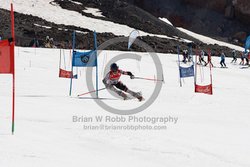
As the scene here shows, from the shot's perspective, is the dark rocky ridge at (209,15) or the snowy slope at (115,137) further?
the dark rocky ridge at (209,15)

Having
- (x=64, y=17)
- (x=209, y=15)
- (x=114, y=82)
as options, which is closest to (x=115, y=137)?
(x=114, y=82)

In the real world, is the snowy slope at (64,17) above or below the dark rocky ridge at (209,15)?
below

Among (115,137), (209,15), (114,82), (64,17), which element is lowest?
(115,137)

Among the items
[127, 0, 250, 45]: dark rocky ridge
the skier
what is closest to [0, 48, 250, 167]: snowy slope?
the skier

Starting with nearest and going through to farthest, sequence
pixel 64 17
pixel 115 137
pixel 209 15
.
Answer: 1. pixel 115 137
2. pixel 64 17
3. pixel 209 15

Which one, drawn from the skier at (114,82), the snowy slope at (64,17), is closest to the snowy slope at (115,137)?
the skier at (114,82)

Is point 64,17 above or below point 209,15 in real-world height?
below

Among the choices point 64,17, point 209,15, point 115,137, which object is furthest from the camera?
point 209,15

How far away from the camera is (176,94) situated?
44.7 ft

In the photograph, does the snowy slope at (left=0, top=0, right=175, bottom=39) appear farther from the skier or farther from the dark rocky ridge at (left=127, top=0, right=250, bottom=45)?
the skier

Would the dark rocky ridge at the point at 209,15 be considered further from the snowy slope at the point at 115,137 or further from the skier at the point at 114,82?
the snowy slope at the point at 115,137

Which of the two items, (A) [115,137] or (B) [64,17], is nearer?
(A) [115,137]

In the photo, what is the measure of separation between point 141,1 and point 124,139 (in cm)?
6750

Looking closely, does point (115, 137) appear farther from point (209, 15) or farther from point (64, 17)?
point (209, 15)
